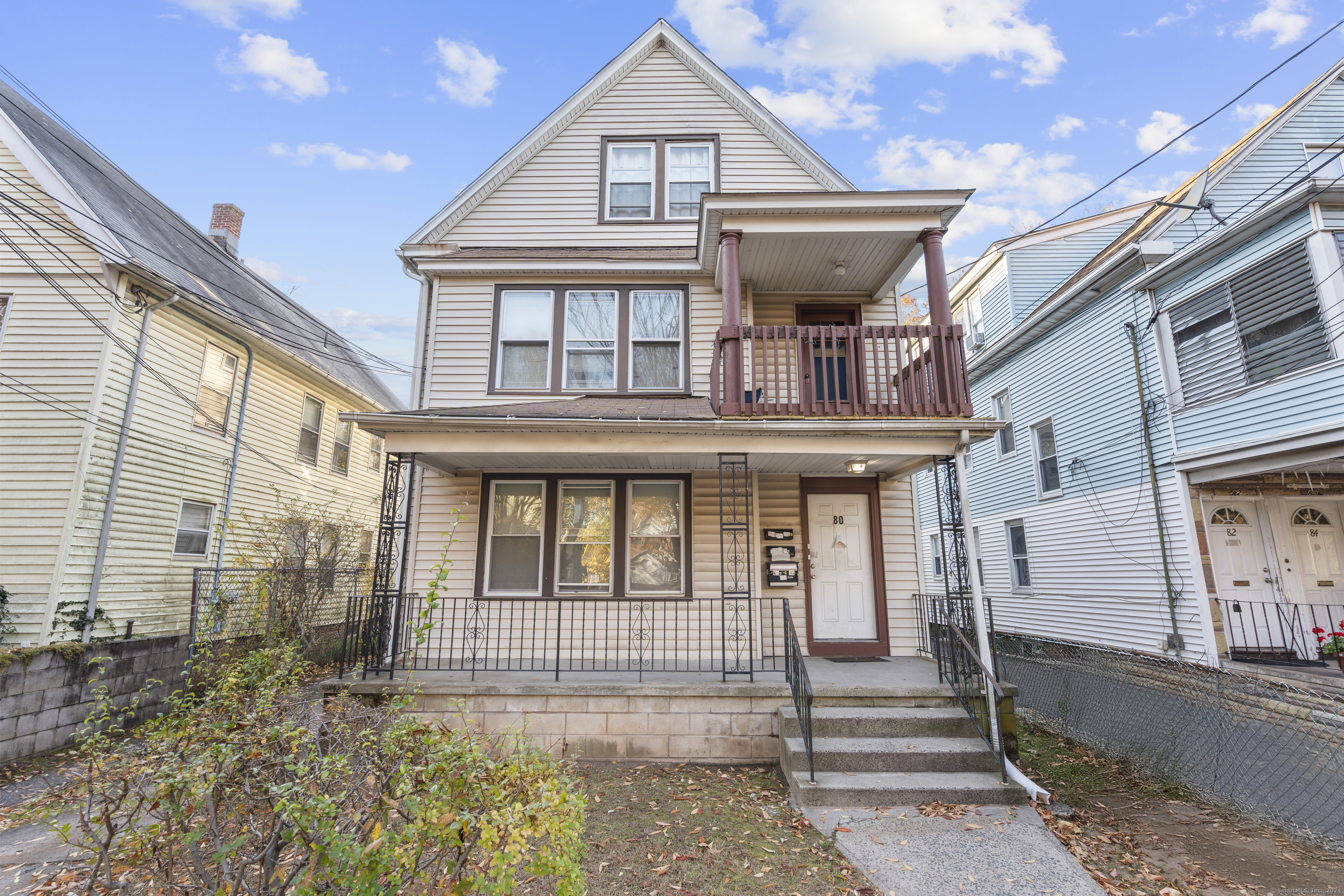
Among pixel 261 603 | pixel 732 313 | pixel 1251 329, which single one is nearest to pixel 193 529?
pixel 261 603

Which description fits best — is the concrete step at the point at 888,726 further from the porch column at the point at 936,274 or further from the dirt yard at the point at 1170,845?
the porch column at the point at 936,274

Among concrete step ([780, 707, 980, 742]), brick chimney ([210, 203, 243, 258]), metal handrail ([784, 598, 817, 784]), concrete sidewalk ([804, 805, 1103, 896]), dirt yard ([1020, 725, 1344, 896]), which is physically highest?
brick chimney ([210, 203, 243, 258])

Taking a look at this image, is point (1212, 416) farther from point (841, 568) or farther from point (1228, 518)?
point (841, 568)

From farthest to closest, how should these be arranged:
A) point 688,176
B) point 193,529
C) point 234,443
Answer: point 234,443 < point 193,529 < point 688,176

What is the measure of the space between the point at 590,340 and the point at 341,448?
897 centimetres

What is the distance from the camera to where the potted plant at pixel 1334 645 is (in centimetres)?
798

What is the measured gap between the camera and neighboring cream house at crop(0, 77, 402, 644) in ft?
27.1

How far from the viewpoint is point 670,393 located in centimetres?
900

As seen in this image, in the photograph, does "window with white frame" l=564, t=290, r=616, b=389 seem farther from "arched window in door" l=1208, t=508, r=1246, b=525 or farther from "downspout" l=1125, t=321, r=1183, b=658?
"arched window in door" l=1208, t=508, r=1246, b=525

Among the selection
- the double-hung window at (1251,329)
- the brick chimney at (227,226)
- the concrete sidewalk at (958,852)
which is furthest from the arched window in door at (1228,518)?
the brick chimney at (227,226)

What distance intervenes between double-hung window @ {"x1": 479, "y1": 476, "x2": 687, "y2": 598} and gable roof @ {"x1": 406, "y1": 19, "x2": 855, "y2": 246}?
15.4ft

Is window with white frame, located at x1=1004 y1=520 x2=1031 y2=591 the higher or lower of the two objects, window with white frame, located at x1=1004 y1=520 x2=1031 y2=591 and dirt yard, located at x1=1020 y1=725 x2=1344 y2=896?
the higher

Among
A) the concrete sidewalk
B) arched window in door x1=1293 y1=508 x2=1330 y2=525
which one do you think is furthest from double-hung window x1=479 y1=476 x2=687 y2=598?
arched window in door x1=1293 y1=508 x2=1330 y2=525

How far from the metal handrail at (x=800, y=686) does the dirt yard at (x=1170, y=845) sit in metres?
1.95
